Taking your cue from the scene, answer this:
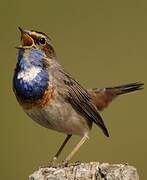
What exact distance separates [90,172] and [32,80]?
5.53 feet

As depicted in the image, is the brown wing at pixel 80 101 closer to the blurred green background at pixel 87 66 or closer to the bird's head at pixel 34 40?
the bird's head at pixel 34 40

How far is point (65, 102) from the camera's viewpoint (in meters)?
8.00

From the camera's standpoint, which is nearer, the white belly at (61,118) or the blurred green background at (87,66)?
the white belly at (61,118)

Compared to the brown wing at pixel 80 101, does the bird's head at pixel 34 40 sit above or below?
above

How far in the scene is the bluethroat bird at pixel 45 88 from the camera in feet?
25.6

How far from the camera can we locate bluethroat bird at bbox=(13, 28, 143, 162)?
7.79 metres

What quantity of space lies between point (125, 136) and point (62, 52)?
139 centimetres

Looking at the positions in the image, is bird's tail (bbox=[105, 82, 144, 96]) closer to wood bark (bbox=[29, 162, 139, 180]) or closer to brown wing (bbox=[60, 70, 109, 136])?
brown wing (bbox=[60, 70, 109, 136])

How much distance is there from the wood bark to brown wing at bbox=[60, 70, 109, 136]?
5.16ft

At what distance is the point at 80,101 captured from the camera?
8.17 metres

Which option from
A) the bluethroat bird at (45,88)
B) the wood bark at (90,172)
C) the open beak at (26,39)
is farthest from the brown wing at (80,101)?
the wood bark at (90,172)

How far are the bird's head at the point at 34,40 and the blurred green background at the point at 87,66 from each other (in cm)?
159

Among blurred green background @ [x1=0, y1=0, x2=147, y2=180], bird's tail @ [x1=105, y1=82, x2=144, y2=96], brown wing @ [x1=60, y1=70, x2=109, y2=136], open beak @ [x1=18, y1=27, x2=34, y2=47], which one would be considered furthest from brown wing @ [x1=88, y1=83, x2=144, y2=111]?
open beak @ [x1=18, y1=27, x2=34, y2=47]

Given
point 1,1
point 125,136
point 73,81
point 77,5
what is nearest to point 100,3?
point 77,5
